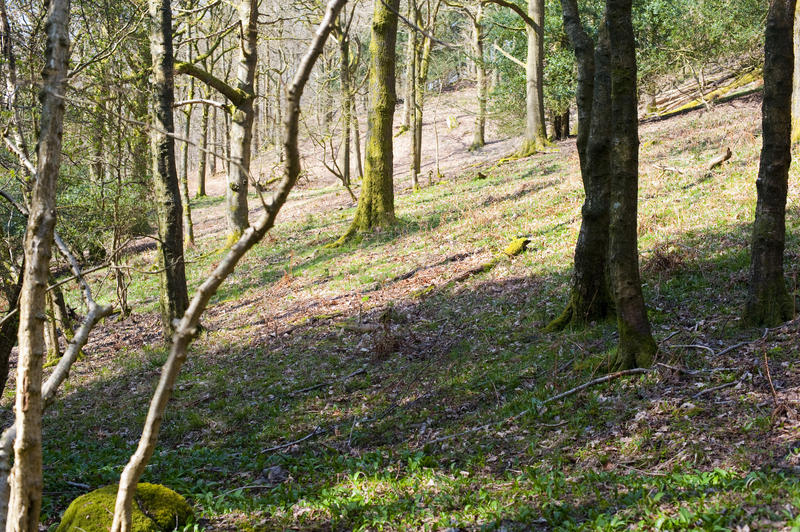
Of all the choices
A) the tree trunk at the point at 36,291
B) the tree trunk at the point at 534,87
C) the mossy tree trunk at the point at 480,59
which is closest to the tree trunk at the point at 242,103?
the tree trunk at the point at 36,291

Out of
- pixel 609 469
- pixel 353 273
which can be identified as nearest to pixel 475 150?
pixel 353 273

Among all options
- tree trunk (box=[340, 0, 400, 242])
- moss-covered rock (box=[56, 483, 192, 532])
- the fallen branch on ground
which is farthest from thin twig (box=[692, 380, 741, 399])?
tree trunk (box=[340, 0, 400, 242])

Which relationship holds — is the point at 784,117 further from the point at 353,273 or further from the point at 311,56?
the point at 353,273

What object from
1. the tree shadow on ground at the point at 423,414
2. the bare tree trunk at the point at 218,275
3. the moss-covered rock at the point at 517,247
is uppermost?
the bare tree trunk at the point at 218,275

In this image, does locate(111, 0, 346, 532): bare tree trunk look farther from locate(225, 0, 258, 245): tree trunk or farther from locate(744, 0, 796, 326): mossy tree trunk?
locate(225, 0, 258, 245): tree trunk

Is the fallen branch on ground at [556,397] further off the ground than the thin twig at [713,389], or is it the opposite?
the thin twig at [713,389]

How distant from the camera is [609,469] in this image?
5.04m

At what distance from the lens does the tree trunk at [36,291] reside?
11.2 ft

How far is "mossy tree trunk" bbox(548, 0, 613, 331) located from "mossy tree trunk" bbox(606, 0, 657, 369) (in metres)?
1.70

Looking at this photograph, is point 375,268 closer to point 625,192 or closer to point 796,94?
point 625,192

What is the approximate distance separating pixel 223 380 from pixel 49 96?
288 inches

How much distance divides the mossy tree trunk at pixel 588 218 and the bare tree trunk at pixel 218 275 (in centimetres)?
581

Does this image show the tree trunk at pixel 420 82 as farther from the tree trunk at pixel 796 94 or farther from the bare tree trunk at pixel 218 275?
the bare tree trunk at pixel 218 275

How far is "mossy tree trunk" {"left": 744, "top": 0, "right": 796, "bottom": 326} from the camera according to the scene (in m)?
6.16
